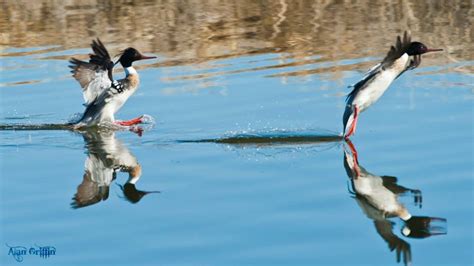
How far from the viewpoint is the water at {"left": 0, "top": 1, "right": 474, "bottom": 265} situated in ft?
26.5

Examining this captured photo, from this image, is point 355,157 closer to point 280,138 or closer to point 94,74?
point 280,138

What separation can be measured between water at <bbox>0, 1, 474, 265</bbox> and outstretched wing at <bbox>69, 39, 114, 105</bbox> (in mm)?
348

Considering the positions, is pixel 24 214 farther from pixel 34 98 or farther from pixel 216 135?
pixel 34 98

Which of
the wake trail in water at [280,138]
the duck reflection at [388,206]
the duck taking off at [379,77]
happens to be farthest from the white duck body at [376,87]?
the duck reflection at [388,206]

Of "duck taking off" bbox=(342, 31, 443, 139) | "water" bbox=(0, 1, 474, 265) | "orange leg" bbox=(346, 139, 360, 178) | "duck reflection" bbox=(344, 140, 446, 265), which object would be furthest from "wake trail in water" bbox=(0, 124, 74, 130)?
"duck reflection" bbox=(344, 140, 446, 265)

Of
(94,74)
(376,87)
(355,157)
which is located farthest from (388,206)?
(94,74)

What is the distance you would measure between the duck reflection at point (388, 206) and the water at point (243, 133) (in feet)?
0.09

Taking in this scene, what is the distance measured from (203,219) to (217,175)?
1.44 meters

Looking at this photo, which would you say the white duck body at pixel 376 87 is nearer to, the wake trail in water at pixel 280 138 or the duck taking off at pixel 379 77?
the duck taking off at pixel 379 77

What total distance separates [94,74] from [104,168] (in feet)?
7.79

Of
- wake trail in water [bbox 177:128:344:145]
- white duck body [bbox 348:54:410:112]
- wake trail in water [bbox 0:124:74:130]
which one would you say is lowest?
wake trail in water [bbox 177:128:344:145]

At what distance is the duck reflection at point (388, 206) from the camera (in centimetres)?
787

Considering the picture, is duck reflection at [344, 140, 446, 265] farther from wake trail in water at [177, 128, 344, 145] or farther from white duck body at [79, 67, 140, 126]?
white duck body at [79, 67, 140, 126]

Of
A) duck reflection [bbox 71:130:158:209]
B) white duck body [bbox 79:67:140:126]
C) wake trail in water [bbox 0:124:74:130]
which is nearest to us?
duck reflection [bbox 71:130:158:209]
